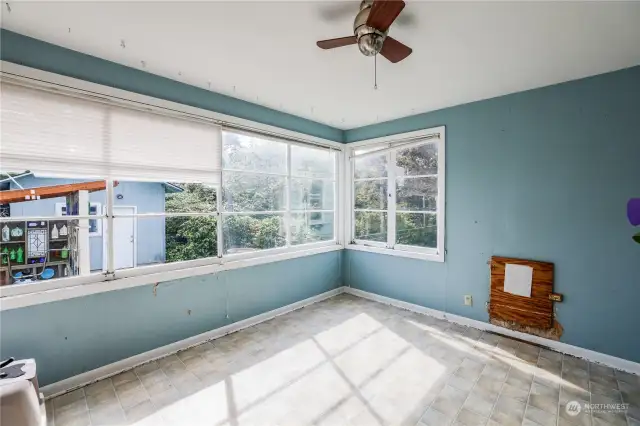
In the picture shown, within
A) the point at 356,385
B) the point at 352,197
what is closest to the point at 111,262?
the point at 356,385

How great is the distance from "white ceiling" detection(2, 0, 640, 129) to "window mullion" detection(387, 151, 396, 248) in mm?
1161

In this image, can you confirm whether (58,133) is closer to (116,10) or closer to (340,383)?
(116,10)

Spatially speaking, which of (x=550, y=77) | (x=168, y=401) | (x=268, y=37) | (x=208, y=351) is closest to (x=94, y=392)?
(x=168, y=401)

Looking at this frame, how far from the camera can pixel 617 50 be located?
2270mm

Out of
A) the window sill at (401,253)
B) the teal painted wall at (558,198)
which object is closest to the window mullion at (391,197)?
the window sill at (401,253)

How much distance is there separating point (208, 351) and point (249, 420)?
109 cm

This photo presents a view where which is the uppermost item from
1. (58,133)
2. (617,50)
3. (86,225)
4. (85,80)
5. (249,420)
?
(617,50)

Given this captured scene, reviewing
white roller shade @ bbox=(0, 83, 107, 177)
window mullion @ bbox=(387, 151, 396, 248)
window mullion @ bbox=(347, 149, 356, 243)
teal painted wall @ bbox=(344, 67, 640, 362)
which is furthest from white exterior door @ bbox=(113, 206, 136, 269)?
teal painted wall @ bbox=(344, 67, 640, 362)

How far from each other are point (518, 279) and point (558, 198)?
88 cm

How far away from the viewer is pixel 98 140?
7.99ft

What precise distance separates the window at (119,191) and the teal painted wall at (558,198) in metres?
2.23

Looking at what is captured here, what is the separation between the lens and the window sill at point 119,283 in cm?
212

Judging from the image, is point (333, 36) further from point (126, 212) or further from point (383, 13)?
point (126, 212)

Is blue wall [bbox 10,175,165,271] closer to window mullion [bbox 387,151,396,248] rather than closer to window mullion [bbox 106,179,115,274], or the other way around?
window mullion [bbox 106,179,115,274]
